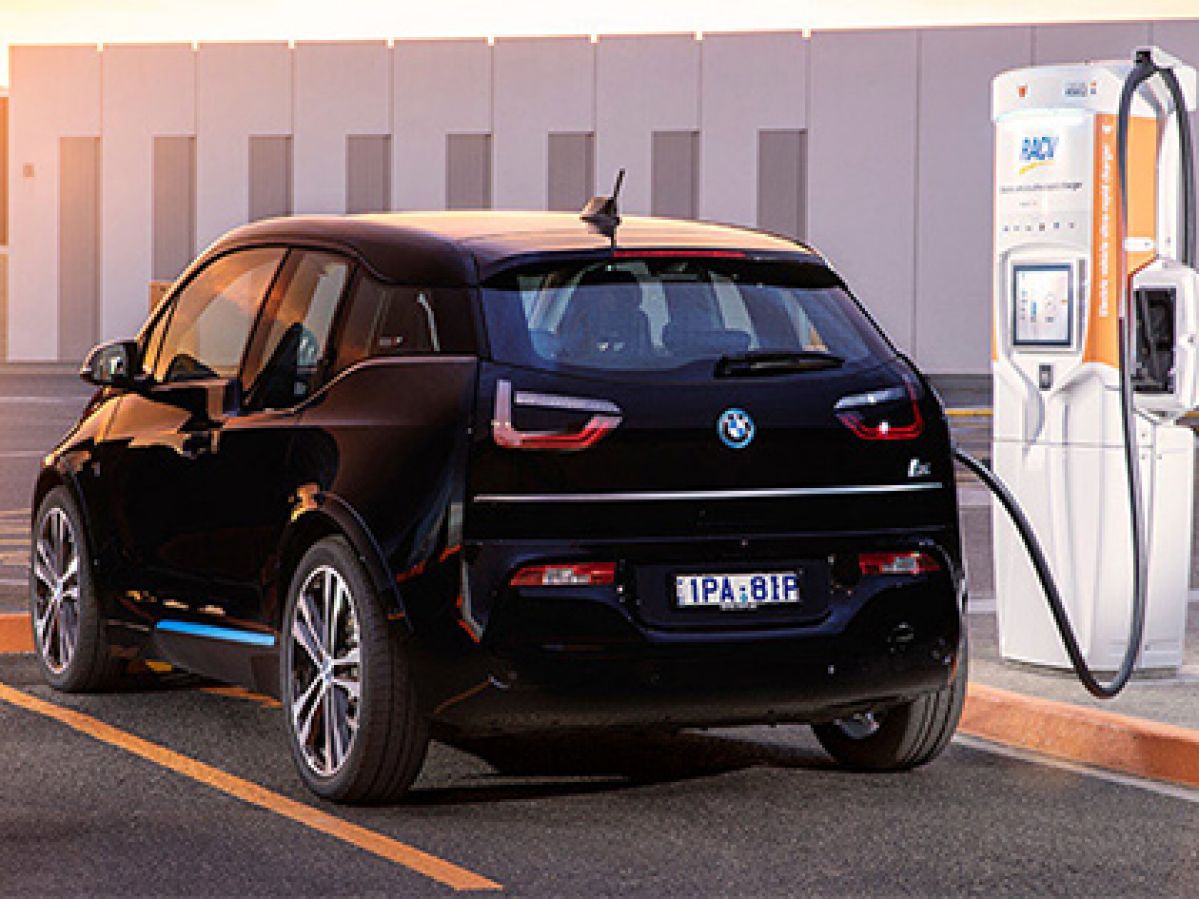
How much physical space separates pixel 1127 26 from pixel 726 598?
5444 cm

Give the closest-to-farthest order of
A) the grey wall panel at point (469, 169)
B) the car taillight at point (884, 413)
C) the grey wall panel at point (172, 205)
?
the car taillight at point (884, 413)
the grey wall panel at point (469, 169)
the grey wall panel at point (172, 205)

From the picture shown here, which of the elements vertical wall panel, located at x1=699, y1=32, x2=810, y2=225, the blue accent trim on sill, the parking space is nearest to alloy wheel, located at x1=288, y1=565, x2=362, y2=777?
the parking space

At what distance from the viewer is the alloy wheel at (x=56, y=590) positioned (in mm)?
8992

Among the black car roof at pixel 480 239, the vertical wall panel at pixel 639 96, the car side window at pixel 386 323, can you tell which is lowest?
the car side window at pixel 386 323

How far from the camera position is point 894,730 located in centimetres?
749

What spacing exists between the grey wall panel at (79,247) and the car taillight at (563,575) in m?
60.5

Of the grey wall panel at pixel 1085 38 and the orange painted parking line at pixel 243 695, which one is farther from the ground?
the grey wall panel at pixel 1085 38

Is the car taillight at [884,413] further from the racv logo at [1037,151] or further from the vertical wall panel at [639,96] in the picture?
the vertical wall panel at [639,96]

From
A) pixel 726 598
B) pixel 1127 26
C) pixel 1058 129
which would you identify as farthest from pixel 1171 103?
pixel 1127 26

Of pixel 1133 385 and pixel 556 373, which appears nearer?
pixel 556 373

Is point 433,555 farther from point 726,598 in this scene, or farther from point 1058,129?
point 1058,129

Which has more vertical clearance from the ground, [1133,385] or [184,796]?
[1133,385]

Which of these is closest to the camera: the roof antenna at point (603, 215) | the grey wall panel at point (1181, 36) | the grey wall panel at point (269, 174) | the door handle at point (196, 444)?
the roof antenna at point (603, 215)

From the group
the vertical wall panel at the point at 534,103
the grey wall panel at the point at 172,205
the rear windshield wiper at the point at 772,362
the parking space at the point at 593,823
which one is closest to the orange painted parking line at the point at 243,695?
the parking space at the point at 593,823
